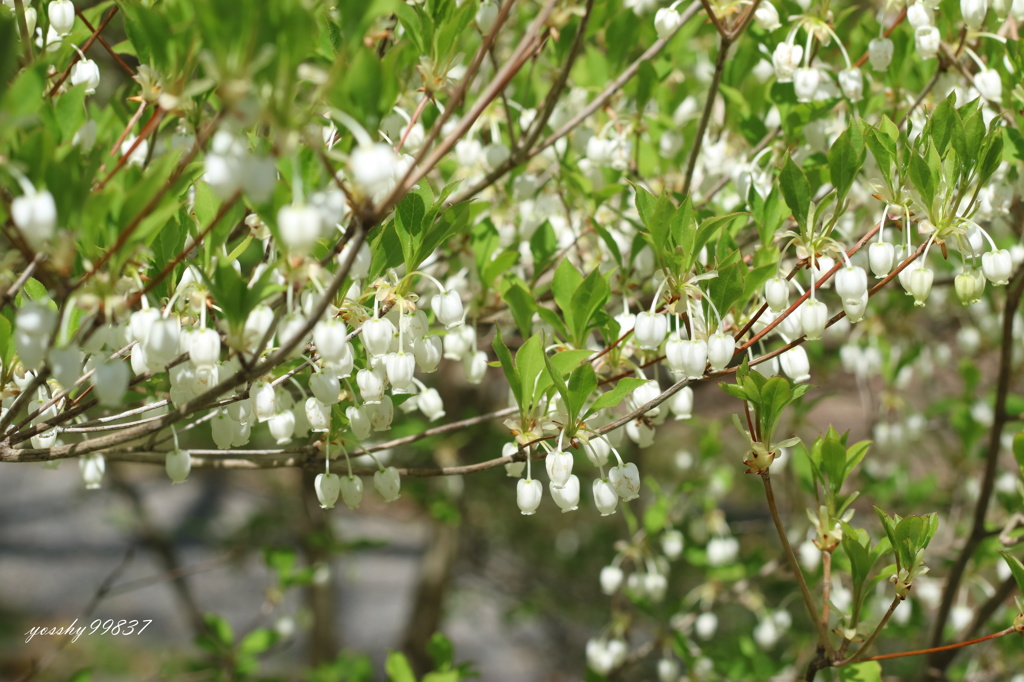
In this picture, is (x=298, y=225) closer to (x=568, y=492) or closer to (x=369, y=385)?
(x=369, y=385)

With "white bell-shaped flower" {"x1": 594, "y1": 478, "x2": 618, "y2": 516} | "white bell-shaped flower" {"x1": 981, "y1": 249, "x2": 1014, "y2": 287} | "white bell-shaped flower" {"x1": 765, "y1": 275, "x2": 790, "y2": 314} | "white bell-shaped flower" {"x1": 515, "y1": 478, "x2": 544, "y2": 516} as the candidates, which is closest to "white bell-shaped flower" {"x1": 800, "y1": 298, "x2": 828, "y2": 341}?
"white bell-shaped flower" {"x1": 765, "y1": 275, "x2": 790, "y2": 314}

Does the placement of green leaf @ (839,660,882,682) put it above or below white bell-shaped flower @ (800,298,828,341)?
below

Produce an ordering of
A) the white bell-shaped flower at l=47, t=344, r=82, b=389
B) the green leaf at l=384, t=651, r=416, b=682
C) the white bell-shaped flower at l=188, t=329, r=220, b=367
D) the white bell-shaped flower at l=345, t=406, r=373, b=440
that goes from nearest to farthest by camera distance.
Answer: the white bell-shaped flower at l=47, t=344, r=82, b=389
the white bell-shaped flower at l=188, t=329, r=220, b=367
the white bell-shaped flower at l=345, t=406, r=373, b=440
the green leaf at l=384, t=651, r=416, b=682

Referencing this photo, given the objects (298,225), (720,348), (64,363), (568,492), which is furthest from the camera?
(568,492)

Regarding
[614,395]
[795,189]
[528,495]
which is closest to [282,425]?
[528,495]

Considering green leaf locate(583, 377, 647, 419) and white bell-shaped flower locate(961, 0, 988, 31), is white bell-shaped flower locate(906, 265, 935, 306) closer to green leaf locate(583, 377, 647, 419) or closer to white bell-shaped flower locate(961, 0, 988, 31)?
green leaf locate(583, 377, 647, 419)

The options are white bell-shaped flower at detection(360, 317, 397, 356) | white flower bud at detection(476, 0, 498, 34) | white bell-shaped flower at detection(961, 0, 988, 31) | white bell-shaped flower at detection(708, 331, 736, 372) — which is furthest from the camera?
white flower bud at detection(476, 0, 498, 34)

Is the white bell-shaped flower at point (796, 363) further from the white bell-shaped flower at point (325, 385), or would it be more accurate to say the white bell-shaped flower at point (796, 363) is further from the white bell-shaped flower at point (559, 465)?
the white bell-shaped flower at point (325, 385)
